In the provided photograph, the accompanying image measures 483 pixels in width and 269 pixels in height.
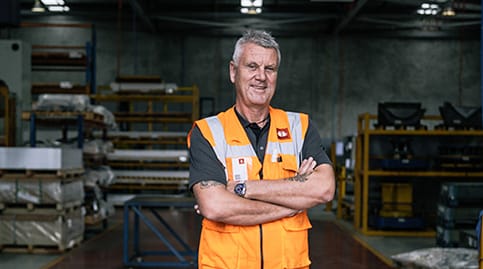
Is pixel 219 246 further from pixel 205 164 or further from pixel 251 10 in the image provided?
pixel 251 10

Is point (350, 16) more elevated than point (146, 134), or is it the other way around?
point (350, 16)

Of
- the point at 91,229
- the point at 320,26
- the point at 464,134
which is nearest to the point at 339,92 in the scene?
the point at 320,26

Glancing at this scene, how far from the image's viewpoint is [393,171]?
393 inches

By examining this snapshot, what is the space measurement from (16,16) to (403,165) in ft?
21.9

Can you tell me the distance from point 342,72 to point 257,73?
17.2 metres

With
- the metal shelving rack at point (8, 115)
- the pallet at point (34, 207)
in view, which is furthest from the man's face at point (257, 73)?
the metal shelving rack at point (8, 115)

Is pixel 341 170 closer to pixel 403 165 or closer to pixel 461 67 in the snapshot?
pixel 403 165

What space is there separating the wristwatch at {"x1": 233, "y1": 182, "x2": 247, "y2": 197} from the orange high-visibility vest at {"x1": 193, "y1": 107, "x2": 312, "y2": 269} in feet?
0.17

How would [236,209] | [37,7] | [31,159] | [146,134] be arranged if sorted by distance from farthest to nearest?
[37,7], [146,134], [31,159], [236,209]

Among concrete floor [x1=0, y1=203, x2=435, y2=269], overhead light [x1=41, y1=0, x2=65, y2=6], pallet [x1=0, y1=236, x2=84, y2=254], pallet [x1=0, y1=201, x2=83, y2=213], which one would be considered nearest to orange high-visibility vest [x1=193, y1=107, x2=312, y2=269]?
concrete floor [x1=0, y1=203, x2=435, y2=269]

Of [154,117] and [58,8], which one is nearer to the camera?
[154,117]

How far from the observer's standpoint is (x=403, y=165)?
32.4ft

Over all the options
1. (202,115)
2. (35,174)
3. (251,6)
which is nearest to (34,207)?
(35,174)

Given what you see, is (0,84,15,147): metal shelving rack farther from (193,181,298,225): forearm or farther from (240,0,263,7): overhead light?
(240,0,263,7): overhead light
